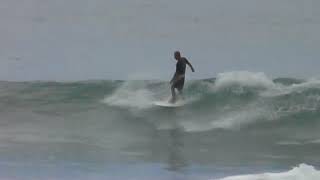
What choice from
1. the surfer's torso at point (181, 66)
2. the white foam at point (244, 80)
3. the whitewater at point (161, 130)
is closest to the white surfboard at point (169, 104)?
the whitewater at point (161, 130)

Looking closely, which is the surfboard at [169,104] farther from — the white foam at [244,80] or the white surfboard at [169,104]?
the white foam at [244,80]

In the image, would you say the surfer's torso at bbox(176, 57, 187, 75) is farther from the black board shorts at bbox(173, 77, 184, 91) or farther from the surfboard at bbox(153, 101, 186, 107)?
the surfboard at bbox(153, 101, 186, 107)

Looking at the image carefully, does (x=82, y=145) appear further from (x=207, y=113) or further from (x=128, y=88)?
(x=128, y=88)

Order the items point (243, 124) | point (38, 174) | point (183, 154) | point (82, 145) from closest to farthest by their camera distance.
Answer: point (38, 174) < point (183, 154) < point (82, 145) < point (243, 124)

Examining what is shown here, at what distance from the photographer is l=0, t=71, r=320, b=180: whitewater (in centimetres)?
862

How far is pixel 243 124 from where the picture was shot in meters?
13.0

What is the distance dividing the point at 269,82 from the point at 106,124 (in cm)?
468

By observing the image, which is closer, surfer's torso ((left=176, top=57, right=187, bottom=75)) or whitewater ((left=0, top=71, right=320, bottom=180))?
whitewater ((left=0, top=71, right=320, bottom=180))

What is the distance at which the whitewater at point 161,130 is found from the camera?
28.3 ft

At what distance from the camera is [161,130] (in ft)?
41.3

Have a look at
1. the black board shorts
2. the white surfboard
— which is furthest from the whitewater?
the black board shorts

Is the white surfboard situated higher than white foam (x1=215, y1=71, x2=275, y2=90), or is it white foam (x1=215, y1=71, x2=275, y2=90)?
white foam (x1=215, y1=71, x2=275, y2=90)

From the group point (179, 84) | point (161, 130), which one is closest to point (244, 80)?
point (179, 84)

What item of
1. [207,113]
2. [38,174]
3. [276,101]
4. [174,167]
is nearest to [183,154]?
[174,167]
